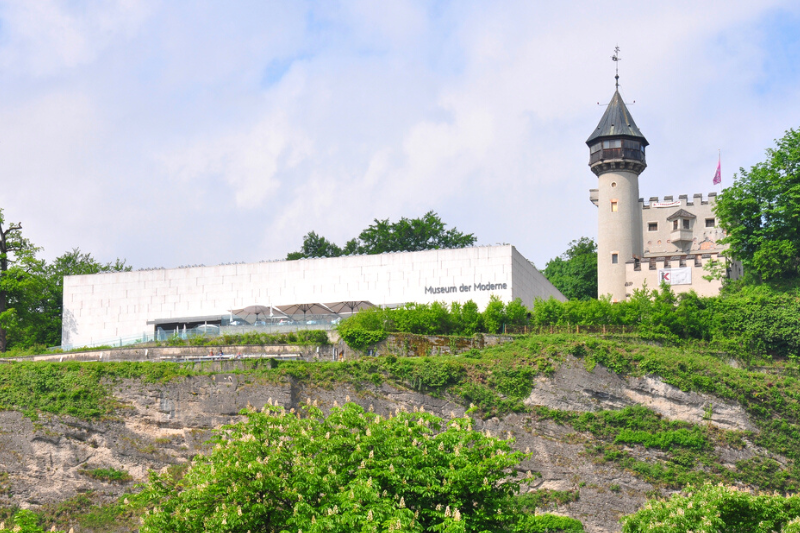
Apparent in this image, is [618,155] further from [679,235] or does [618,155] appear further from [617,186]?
[679,235]

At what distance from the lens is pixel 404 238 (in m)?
77.4

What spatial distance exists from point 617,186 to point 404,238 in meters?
18.7

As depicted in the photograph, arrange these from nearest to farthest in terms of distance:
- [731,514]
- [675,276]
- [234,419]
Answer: [731,514] < [234,419] < [675,276]

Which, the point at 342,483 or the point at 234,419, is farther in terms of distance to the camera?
the point at 234,419

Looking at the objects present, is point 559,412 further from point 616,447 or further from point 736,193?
point 736,193

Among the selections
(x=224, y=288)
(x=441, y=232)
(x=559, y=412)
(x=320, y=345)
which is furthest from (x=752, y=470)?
(x=441, y=232)

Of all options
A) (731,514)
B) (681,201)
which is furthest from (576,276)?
(731,514)

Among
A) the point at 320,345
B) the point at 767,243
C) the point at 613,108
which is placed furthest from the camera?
the point at 613,108

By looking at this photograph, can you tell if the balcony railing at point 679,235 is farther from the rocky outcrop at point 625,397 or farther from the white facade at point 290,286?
the rocky outcrop at point 625,397

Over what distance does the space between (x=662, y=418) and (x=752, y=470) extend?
427 cm

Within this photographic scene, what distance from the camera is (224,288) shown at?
2436 inches

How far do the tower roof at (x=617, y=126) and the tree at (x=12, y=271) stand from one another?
36026mm

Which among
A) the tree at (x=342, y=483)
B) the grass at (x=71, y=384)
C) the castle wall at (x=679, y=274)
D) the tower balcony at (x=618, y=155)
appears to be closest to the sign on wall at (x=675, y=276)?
the castle wall at (x=679, y=274)

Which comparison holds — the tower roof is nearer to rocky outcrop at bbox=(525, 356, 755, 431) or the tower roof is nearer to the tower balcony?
the tower balcony
